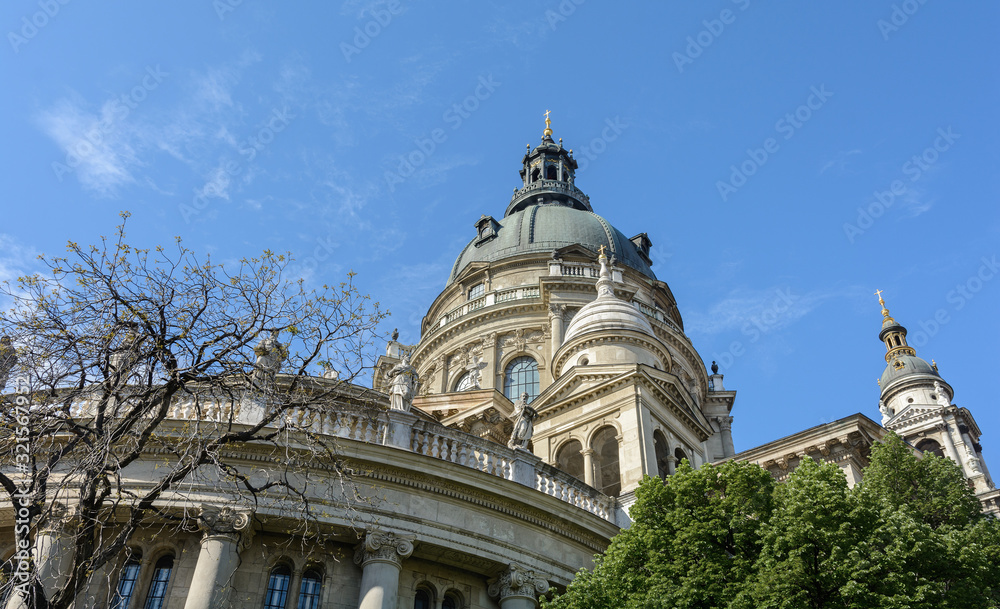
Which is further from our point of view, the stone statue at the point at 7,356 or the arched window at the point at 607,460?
the arched window at the point at 607,460

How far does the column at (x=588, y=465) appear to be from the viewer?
24.8m

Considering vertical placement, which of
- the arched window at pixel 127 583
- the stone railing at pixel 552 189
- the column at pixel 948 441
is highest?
the stone railing at pixel 552 189

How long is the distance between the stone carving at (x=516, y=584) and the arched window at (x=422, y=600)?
1.25 meters

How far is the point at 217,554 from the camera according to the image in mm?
13859

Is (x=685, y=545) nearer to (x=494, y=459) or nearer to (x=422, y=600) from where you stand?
(x=494, y=459)

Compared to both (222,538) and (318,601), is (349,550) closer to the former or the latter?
(318,601)

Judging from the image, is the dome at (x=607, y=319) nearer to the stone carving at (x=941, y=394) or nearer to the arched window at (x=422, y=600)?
the arched window at (x=422, y=600)

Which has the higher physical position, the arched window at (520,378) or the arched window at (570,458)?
the arched window at (520,378)

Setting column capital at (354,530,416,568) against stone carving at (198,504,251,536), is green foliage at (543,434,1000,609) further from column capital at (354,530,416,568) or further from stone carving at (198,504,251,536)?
stone carving at (198,504,251,536)

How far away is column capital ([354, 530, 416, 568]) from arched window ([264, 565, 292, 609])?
1.30 meters

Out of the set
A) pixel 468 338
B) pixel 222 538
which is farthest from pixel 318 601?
pixel 468 338

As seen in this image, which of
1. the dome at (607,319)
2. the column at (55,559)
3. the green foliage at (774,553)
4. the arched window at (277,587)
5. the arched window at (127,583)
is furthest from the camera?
the dome at (607,319)

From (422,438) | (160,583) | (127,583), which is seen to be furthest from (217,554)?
(422,438)

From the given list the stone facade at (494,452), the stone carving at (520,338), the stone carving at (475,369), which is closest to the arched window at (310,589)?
the stone facade at (494,452)
